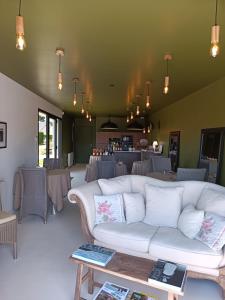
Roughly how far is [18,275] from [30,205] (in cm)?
172

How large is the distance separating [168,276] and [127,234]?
0.80 metres

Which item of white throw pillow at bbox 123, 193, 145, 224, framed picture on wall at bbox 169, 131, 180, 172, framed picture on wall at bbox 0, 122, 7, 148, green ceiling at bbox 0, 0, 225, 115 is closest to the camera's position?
green ceiling at bbox 0, 0, 225, 115

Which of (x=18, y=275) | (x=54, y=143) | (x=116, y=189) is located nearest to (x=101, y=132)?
(x=54, y=143)

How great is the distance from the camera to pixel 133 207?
2.76m

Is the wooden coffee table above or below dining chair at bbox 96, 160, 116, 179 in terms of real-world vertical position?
below

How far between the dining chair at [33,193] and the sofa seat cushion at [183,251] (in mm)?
2271

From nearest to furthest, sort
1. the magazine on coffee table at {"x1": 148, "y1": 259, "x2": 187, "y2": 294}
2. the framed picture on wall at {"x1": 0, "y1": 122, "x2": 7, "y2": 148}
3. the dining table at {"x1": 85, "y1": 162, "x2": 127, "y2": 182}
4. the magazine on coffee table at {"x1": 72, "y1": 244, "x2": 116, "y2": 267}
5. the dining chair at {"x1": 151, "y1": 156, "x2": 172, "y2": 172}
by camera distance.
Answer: the magazine on coffee table at {"x1": 148, "y1": 259, "x2": 187, "y2": 294} < the magazine on coffee table at {"x1": 72, "y1": 244, "x2": 116, "y2": 267} < the framed picture on wall at {"x1": 0, "y1": 122, "x2": 7, "y2": 148} < the dining chair at {"x1": 151, "y1": 156, "x2": 172, "y2": 172} < the dining table at {"x1": 85, "y1": 162, "x2": 127, "y2": 182}

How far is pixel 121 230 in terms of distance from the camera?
8.18 feet

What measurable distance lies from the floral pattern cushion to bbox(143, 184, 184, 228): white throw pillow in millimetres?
405

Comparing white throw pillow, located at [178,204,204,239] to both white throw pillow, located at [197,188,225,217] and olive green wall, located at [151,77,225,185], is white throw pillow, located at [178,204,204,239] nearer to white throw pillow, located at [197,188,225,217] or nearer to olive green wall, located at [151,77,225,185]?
white throw pillow, located at [197,188,225,217]

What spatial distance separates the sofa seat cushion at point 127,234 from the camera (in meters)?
2.34

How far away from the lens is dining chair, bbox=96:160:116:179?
5809 mm

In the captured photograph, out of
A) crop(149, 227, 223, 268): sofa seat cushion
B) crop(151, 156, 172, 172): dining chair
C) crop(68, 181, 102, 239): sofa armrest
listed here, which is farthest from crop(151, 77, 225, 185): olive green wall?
crop(68, 181, 102, 239): sofa armrest

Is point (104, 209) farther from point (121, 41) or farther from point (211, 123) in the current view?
point (211, 123)
